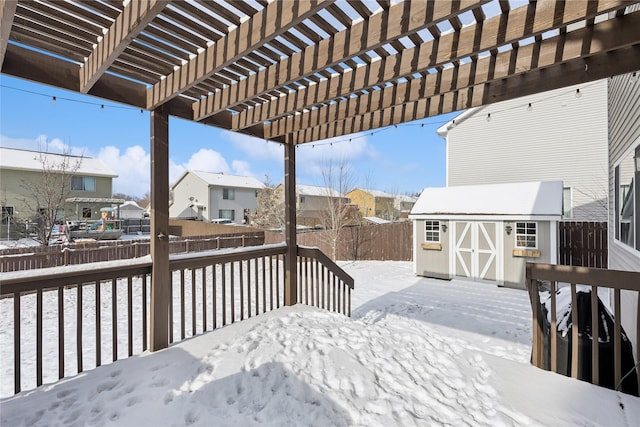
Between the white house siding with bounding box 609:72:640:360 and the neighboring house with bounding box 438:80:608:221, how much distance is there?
417cm

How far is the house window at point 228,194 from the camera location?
85.7 ft

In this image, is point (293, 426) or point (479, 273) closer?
point (293, 426)

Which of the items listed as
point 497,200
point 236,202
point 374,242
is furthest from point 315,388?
point 236,202

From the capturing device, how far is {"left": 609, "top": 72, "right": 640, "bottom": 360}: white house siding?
3.18 meters

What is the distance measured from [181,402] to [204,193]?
25.0 meters

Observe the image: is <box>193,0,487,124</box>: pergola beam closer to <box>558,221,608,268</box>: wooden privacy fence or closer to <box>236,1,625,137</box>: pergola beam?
<box>236,1,625,137</box>: pergola beam

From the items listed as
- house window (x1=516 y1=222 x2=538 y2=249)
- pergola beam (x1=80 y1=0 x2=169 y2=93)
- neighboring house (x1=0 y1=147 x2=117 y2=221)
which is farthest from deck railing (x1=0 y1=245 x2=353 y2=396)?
neighboring house (x1=0 y1=147 x2=117 y2=221)

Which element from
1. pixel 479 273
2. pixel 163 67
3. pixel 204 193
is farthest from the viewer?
pixel 204 193

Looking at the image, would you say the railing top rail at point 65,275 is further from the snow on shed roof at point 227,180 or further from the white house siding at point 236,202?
the snow on shed roof at point 227,180

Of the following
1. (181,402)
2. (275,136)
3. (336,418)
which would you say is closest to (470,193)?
(275,136)

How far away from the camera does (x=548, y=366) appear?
2.63 m

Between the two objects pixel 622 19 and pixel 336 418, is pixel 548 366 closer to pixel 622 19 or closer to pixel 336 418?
pixel 336 418

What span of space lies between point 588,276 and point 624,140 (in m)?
2.48

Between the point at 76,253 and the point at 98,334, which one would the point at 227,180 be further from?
the point at 98,334
